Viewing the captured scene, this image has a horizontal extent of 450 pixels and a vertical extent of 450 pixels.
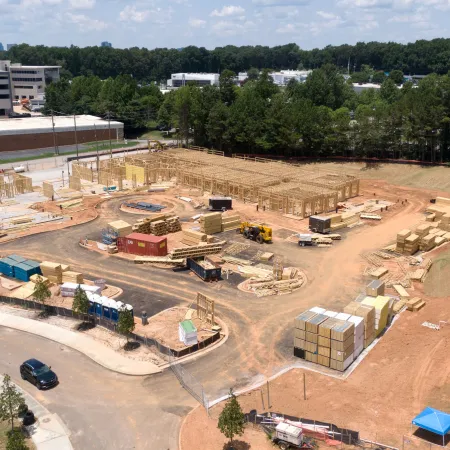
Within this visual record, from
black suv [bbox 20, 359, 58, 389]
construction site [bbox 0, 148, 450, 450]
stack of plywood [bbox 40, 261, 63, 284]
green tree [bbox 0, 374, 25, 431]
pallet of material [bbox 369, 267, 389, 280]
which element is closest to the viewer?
green tree [bbox 0, 374, 25, 431]

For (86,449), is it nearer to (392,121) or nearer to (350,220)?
(350,220)

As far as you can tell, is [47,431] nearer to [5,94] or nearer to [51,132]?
[51,132]

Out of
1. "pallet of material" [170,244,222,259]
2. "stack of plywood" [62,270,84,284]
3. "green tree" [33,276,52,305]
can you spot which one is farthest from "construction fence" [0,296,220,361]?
"pallet of material" [170,244,222,259]

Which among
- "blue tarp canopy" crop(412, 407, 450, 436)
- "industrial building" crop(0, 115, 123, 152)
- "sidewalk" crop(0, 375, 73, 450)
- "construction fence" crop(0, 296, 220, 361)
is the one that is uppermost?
"industrial building" crop(0, 115, 123, 152)

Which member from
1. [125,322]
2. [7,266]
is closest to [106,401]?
[125,322]

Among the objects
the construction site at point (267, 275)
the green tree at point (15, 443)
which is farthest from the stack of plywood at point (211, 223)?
the green tree at point (15, 443)

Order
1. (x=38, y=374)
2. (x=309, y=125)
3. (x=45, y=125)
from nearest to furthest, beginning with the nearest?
(x=38, y=374)
(x=309, y=125)
(x=45, y=125)

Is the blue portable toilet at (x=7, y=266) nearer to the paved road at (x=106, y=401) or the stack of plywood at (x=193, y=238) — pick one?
the paved road at (x=106, y=401)

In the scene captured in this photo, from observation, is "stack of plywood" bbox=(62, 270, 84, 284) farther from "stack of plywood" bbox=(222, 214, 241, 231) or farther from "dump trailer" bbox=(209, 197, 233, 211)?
"dump trailer" bbox=(209, 197, 233, 211)
